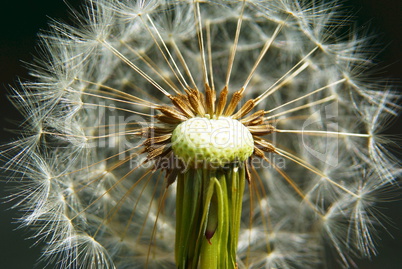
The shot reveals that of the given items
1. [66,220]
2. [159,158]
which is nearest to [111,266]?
[66,220]

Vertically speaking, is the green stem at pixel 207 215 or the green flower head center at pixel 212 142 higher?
the green flower head center at pixel 212 142

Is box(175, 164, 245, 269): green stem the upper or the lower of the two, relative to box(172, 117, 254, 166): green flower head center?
lower

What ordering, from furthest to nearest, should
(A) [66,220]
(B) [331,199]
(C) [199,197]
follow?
(B) [331,199]
(A) [66,220]
(C) [199,197]

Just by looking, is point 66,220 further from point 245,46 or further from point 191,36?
point 245,46

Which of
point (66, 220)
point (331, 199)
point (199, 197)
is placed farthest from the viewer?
point (331, 199)

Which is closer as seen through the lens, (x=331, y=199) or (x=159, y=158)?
(x=159, y=158)

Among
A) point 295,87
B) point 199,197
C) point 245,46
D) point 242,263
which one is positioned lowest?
point 242,263

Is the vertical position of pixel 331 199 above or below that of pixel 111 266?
above

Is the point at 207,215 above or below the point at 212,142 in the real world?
below
